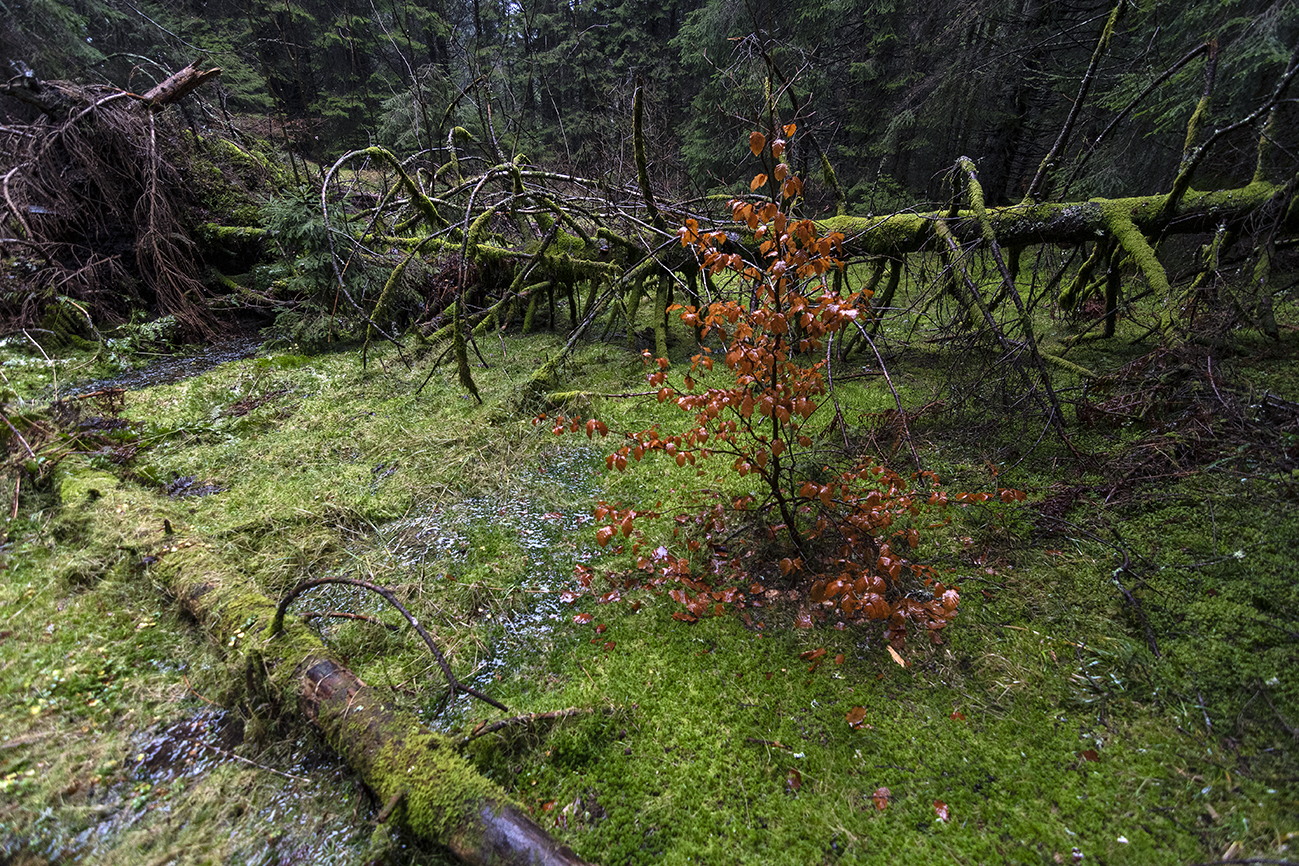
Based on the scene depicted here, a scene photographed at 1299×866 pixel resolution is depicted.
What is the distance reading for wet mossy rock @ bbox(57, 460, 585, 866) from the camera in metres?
1.46

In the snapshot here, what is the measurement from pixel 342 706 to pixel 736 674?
1.62 m

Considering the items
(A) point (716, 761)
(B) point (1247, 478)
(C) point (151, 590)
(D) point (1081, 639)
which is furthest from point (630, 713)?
(B) point (1247, 478)

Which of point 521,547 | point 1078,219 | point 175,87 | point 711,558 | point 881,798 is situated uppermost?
point 175,87

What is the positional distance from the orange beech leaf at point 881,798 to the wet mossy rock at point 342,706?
106cm

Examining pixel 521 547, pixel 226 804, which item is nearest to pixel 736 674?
pixel 521 547

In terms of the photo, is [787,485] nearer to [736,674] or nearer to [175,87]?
[736,674]

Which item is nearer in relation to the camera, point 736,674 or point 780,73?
point 736,674

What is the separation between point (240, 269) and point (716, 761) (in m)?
9.83

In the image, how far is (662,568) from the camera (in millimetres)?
2885

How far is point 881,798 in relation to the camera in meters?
1.72

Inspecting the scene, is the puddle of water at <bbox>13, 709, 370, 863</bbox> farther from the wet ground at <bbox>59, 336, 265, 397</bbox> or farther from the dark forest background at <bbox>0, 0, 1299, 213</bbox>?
Result: the wet ground at <bbox>59, 336, 265, 397</bbox>

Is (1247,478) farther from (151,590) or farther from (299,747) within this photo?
(151,590)

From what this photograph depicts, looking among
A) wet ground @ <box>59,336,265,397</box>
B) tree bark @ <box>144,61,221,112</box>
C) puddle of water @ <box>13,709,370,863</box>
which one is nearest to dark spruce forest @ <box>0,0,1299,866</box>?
puddle of water @ <box>13,709,370,863</box>

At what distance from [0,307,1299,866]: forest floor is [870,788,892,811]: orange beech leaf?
1cm
